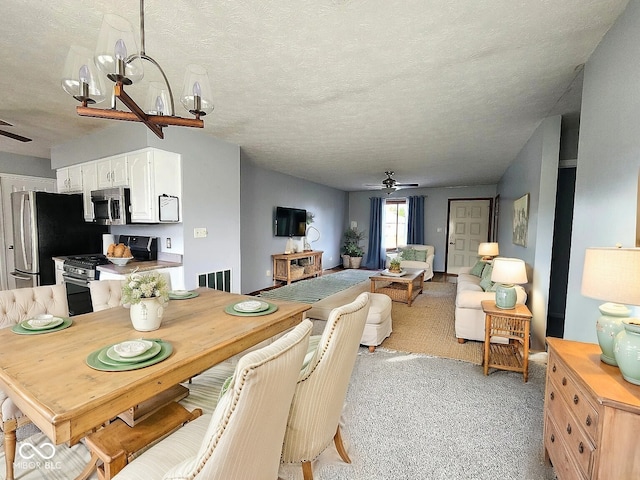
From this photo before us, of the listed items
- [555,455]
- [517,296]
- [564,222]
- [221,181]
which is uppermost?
[221,181]

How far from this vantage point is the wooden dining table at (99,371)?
36.7 inches

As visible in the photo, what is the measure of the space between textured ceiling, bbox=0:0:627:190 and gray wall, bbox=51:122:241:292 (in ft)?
0.79

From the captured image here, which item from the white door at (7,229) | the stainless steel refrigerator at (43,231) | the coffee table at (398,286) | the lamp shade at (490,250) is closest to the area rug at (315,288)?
the coffee table at (398,286)

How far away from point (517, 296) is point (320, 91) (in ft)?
8.86

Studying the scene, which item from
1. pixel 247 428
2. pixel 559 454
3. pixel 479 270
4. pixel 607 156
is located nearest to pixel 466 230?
pixel 479 270

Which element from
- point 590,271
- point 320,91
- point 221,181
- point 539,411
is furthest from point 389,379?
point 221,181

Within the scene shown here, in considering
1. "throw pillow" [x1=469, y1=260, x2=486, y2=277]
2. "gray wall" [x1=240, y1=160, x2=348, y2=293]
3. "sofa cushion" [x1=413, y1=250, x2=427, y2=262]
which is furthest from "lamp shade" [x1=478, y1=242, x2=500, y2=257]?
"gray wall" [x1=240, y1=160, x2=348, y2=293]

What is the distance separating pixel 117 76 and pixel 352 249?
8115mm

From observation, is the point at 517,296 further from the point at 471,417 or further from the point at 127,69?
the point at 127,69

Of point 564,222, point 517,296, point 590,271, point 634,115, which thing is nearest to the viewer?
point 590,271

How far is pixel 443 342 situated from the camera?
3.36 m

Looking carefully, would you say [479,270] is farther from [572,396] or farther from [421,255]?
[572,396]

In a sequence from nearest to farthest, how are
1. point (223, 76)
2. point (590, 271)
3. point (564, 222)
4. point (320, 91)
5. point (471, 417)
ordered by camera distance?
point (590, 271) < point (471, 417) < point (223, 76) < point (320, 91) < point (564, 222)

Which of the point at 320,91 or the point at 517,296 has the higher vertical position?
the point at 320,91
